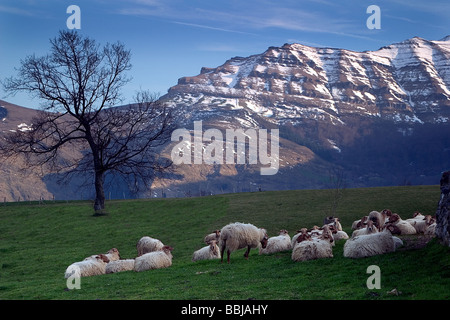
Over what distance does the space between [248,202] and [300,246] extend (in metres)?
31.7

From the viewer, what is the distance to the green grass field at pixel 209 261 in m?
18.4

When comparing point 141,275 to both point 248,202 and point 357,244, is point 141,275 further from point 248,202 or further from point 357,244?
point 248,202

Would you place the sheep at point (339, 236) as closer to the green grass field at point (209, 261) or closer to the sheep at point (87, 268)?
the green grass field at point (209, 261)

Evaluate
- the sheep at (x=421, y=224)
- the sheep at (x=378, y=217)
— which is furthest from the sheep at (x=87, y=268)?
the sheep at (x=421, y=224)

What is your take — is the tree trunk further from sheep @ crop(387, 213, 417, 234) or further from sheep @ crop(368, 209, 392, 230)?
sheep @ crop(387, 213, 417, 234)

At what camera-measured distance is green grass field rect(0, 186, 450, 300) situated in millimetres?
18438

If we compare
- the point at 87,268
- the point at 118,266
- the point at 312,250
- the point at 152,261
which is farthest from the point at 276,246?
the point at 87,268

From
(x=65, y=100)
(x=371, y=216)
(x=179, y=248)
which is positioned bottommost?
(x=179, y=248)

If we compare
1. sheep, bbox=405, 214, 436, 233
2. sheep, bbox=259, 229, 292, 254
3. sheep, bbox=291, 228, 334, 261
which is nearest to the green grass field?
sheep, bbox=291, 228, 334, 261

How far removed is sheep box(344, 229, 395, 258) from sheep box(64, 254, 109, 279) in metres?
12.9

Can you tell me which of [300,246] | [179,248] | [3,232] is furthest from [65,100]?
[300,246]

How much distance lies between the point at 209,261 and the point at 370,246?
29.0ft
